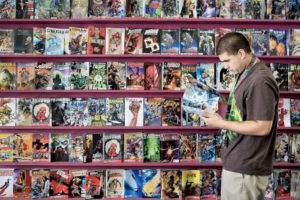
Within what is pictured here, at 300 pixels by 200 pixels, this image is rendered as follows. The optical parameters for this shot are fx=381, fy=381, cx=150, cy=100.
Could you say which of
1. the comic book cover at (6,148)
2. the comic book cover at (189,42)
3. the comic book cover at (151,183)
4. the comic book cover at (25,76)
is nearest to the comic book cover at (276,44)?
the comic book cover at (189,42)

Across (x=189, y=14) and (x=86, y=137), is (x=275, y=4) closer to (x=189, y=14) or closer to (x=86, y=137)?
(x=189, y=14)

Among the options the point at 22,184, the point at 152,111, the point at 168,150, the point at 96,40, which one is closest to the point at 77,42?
the point at 96,40

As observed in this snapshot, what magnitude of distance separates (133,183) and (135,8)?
5.25 ft

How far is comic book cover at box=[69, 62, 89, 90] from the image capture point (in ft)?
11.3

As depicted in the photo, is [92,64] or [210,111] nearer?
[210,111]

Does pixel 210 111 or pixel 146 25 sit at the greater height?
pixel 146 25

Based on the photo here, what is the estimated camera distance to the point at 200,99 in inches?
93.0

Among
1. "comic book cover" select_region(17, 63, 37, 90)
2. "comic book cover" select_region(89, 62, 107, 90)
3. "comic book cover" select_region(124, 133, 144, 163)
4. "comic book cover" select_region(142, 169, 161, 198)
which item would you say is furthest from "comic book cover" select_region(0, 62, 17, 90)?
"comic book cover" select_region(142, 169, 161, 198)

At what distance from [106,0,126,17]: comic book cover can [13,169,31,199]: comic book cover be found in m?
1.64

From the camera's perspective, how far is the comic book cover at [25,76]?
347 centimetres

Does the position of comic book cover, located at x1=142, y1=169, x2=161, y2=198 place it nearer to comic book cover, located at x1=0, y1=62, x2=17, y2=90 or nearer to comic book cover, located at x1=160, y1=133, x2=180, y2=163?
comic book cover, located at x1=160, y1=133, x2=180, y2=163

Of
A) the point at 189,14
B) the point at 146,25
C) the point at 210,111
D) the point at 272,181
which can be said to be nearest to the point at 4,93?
the point at 146,25

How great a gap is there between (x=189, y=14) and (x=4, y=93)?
186 cm

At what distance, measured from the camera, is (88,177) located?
3.52 metres
